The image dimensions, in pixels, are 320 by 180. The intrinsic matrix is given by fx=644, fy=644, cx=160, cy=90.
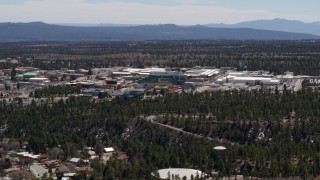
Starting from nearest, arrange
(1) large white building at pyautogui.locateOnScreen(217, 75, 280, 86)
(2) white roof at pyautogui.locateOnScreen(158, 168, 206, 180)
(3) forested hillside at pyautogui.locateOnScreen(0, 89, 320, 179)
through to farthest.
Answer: (2) white roof at pyautogui.locateOnScreen(158, 168, 206, 180) → (3) forested hillside at pyautogui.locateOnScreen(0, 89, 320, 179) → (1) large white building at pyautogui.locateOnScreen(217, 75, 280, 86)

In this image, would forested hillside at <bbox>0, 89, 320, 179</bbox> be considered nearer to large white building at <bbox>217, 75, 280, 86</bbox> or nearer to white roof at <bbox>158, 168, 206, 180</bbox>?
white roof at <bbox>158, 168, 206, 180</bbox>

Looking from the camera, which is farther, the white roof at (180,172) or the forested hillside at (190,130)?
the forested hillside at (190,130)

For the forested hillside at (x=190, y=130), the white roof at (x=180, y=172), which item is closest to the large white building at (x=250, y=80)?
the forested hillside at (x=190, y=130)

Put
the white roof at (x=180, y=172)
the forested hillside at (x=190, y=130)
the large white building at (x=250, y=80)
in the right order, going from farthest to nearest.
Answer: the large white building at (x=250, y=80) < the forested hillside at (x=190, y=130) < the white roof at (x=180, y=172)

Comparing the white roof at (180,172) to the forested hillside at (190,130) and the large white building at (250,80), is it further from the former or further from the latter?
the large white building at (250,80)

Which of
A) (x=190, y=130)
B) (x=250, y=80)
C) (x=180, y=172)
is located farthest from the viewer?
(x=250, y=80)

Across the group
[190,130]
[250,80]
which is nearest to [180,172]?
[190,130]

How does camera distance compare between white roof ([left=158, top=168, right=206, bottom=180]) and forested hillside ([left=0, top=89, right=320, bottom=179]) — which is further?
forested hillside ([left=0, top=89, right=320, bottom=179])

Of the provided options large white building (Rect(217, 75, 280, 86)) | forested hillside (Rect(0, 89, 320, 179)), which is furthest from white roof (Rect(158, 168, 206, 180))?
large white building (Rect(217, 75, 280, 86))

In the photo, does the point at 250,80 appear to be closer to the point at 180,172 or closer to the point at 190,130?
the point at 190,130
